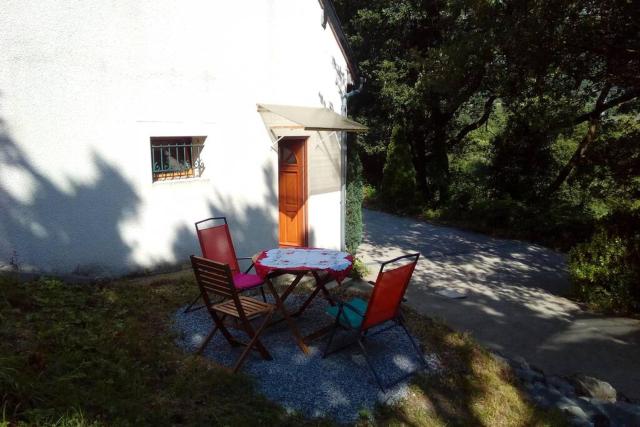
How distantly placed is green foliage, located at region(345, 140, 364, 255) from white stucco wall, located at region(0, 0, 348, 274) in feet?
7.16

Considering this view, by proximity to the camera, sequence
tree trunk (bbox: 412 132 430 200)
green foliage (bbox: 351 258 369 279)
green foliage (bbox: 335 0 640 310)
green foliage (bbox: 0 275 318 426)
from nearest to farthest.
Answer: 1. green foliage (bbox: 0 275 318 426)
2. green foliage (bbox: 351 258 369 279)
3. green foliage (bbox: 335 0 640 310)
4. tree trunk (bbox: 412 132 430 200)

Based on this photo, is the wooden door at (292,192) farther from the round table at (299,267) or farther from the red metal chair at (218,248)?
the round table at (299,267)

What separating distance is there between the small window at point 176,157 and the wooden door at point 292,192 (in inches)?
82.6

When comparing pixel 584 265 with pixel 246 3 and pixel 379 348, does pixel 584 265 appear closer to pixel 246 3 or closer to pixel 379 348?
pixel 379 348

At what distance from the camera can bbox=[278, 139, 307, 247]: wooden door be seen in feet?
31.0

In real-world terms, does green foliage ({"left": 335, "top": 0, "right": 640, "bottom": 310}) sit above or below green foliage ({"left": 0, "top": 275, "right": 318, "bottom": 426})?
above

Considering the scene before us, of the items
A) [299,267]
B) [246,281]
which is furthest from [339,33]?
[299,267]

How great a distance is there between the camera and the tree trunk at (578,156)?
1387 cm

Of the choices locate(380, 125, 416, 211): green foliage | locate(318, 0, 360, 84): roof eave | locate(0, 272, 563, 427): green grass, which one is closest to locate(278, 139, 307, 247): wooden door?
locate(318, 0, 360, 84): roof eave

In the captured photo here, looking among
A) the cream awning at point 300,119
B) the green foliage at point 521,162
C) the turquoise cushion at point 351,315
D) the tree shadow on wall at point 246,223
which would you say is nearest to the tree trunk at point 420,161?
the green foliage at point 521,162

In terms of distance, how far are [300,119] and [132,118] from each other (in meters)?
2.63

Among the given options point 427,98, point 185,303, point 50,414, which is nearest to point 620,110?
point 427,98

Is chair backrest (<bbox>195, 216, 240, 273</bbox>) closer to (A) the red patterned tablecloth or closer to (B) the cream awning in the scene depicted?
(A) the red patterned tablecloth

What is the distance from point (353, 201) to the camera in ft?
35.6
